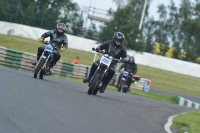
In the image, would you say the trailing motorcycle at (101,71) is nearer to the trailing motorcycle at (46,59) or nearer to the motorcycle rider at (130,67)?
the trailing motorcycle at (46,59)

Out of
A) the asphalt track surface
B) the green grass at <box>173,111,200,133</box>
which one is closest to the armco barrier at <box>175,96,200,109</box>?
the green grass at <box>173,111,200,133</box>

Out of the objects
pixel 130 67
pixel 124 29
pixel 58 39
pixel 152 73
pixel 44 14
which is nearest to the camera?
pixel 58 39

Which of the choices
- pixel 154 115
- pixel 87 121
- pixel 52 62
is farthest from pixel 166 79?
pixel 87 121

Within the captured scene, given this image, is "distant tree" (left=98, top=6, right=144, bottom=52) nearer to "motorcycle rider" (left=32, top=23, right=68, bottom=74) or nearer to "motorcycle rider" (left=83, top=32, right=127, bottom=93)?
"motorcycle rider" (left=32, top=23, right=68, bottom=74)

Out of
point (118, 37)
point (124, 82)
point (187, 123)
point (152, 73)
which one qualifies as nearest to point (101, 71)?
point (118, 37)

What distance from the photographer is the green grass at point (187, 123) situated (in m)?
12.3

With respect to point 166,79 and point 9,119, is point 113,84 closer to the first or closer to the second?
point 166,79

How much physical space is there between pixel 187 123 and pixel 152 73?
3785 cm

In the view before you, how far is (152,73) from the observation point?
51.2 meters

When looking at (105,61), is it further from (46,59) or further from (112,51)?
(46,59)

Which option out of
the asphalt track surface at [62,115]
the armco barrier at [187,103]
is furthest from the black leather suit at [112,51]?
the armco barrier at [187,103]

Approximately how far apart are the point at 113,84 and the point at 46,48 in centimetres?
1519

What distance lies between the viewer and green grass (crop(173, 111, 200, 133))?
12326 millimetres

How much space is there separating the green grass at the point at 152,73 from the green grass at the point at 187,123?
2825 cm
